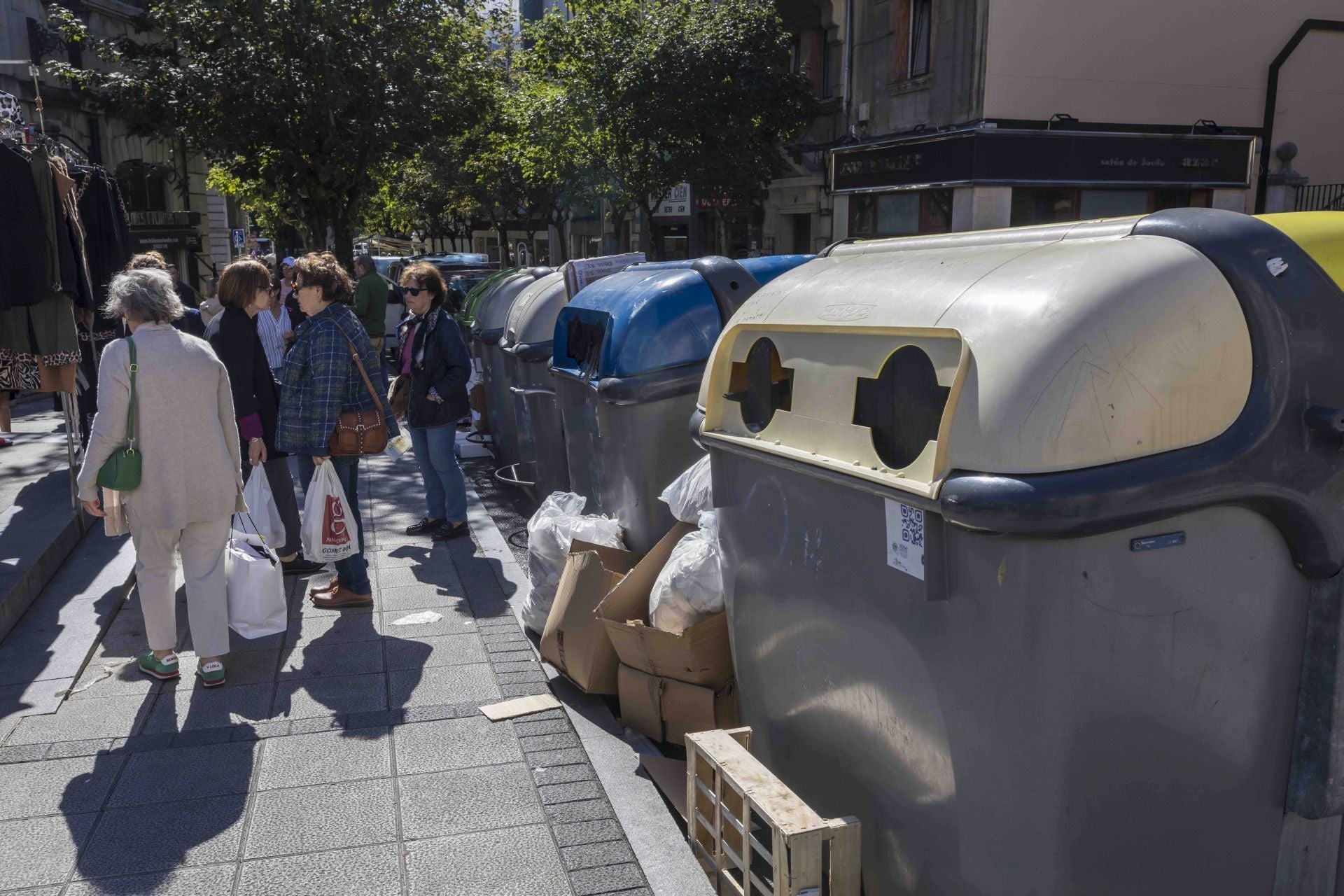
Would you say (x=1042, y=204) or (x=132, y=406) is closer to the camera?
(x=132, y=406)

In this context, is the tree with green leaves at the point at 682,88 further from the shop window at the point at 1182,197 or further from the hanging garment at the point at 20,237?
the hanging garment at the point at 20,237

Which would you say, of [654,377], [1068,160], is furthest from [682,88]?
[654,377]

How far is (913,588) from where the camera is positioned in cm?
267

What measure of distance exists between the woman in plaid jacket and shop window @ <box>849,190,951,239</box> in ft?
42.2

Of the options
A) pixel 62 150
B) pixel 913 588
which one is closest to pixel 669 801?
pixel 913 588

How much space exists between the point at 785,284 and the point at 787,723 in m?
1.35

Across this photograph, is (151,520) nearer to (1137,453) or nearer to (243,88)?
(1137,453)

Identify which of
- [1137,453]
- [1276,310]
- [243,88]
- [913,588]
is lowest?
[913,588]

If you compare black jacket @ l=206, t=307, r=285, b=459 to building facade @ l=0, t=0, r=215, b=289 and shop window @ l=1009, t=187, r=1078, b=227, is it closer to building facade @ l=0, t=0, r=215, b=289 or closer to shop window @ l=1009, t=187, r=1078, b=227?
building facade @ l=0, t=0, r=215, b=289

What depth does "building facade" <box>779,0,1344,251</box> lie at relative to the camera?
16562mm

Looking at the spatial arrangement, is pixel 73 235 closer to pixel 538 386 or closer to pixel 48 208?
pixel 48 208

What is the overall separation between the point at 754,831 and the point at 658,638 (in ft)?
2.52

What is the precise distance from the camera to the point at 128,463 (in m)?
4.34

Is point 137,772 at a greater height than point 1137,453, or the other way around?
point 1137,453
